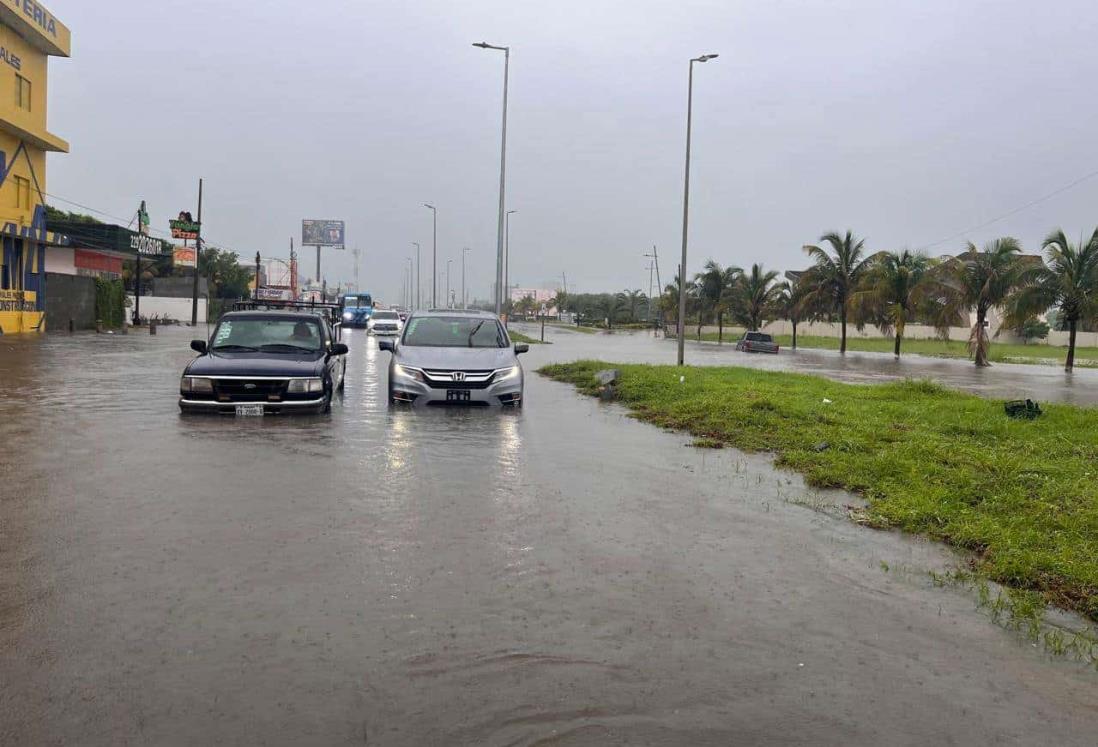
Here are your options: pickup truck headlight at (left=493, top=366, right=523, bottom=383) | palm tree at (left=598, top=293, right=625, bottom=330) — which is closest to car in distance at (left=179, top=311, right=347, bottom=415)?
pickup truck headlight at (left=493, top=366, right=523, bottom=383)

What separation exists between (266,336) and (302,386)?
1.71 m

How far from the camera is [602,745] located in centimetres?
335

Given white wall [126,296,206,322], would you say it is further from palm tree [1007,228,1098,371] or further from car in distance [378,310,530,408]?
car in distance [378,310,530,408]

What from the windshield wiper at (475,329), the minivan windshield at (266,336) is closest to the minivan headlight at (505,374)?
the windshield wiper at (475,329)

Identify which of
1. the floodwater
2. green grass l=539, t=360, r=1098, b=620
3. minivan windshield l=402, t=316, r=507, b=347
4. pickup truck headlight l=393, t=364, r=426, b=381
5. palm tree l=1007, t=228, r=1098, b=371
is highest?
palm tree l=1007, t=228, r=1098, b=371

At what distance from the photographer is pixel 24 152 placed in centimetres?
3844

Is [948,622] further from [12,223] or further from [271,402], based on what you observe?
[12,223]

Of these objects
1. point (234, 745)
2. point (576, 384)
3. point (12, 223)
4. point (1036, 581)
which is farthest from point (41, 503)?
point (12, 223)

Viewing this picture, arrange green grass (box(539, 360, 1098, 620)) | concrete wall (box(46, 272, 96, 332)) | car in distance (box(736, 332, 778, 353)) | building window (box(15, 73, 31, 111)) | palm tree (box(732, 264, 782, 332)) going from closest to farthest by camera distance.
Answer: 1. green grass (box(539, 360, 1098, 620))
2. building window (box(15, 73, 31, 111))
3. concrete wall (box(46, 272, 96, 332))
4. car in distance (box(736, 332, 778, 353))
5. palm tree (box(732, 264, 782, 332))

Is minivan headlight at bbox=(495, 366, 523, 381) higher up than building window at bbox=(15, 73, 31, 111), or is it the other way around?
building window at bbox=(15, 73, 31, 111)

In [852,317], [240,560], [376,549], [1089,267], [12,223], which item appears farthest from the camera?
[852,317]

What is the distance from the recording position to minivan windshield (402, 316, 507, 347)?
15039 mm

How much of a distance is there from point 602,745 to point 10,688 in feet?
7.84

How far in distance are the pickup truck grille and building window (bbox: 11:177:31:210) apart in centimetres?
3252
